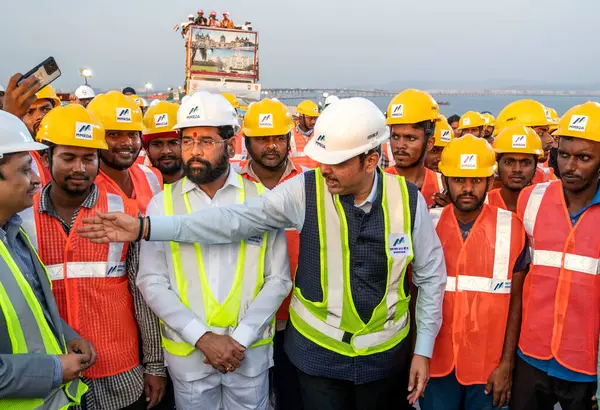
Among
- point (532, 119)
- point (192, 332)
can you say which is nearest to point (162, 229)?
point (192, 332)

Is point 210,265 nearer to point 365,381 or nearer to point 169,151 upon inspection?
point 365,381

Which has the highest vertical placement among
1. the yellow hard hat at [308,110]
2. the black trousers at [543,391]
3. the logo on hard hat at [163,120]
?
the yellow hard hat at [308,110]

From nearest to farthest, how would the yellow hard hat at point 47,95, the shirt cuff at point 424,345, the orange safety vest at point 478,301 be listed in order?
the shirt cuff at point 424,345
the orange safety vest at point 478,301
the yellow hard hat at point 47,95

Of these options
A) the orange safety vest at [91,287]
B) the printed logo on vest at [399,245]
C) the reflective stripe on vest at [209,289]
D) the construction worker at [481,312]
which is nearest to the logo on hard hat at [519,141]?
the construction worker at [481,312]

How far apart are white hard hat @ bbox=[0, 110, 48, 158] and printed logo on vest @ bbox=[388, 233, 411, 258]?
6.00 ft

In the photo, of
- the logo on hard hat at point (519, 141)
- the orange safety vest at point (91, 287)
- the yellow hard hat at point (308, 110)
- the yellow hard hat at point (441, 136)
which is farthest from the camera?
the yellow hard hat at point (308, 110)

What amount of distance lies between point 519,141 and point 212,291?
2.98m

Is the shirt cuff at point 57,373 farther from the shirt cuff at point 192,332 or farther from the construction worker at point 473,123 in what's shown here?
the construction worker at point 473,123

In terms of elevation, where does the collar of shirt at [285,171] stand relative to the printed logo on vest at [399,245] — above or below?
above

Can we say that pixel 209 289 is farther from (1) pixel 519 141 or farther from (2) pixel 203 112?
(1) pixel 519 141

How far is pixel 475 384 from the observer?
2.97m

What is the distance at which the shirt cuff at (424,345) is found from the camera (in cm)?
267

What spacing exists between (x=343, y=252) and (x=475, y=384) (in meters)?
1.38

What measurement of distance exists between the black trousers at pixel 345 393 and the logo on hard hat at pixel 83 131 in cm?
194
